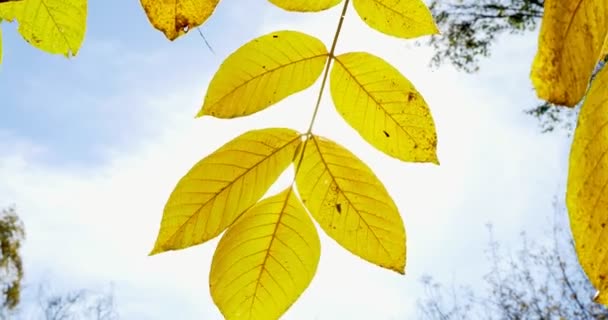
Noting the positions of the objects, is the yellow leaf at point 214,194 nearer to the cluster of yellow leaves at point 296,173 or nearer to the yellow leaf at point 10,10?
the cluster of yellow leaves at point 296,173

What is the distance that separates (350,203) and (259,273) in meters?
0.07

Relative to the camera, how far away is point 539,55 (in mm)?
227

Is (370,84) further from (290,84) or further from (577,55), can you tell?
(577,55)

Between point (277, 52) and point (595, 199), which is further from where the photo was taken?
point (277, 52)

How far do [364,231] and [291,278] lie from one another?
0.05m

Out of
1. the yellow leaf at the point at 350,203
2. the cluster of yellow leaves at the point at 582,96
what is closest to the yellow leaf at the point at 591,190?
the cluster of yellow leaves at the point at 582,96

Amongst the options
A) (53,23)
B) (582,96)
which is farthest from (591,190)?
(53,23)

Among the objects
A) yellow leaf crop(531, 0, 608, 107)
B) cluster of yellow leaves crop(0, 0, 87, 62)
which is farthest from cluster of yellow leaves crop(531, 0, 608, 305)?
cluster of yellow leaves crop(0, 0, 87, 62)

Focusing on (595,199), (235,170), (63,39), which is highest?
(63,39)

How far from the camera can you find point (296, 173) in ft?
1.36

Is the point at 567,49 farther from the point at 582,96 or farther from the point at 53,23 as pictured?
the point at 53,23

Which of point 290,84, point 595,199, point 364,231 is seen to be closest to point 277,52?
point 290,84

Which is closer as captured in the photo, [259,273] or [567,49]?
[567,49]

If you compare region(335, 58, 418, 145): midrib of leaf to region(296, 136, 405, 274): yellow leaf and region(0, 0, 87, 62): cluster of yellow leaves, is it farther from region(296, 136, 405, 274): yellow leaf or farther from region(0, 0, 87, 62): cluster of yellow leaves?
region(0, 0, 87, 62): cluster of yellow leaves
